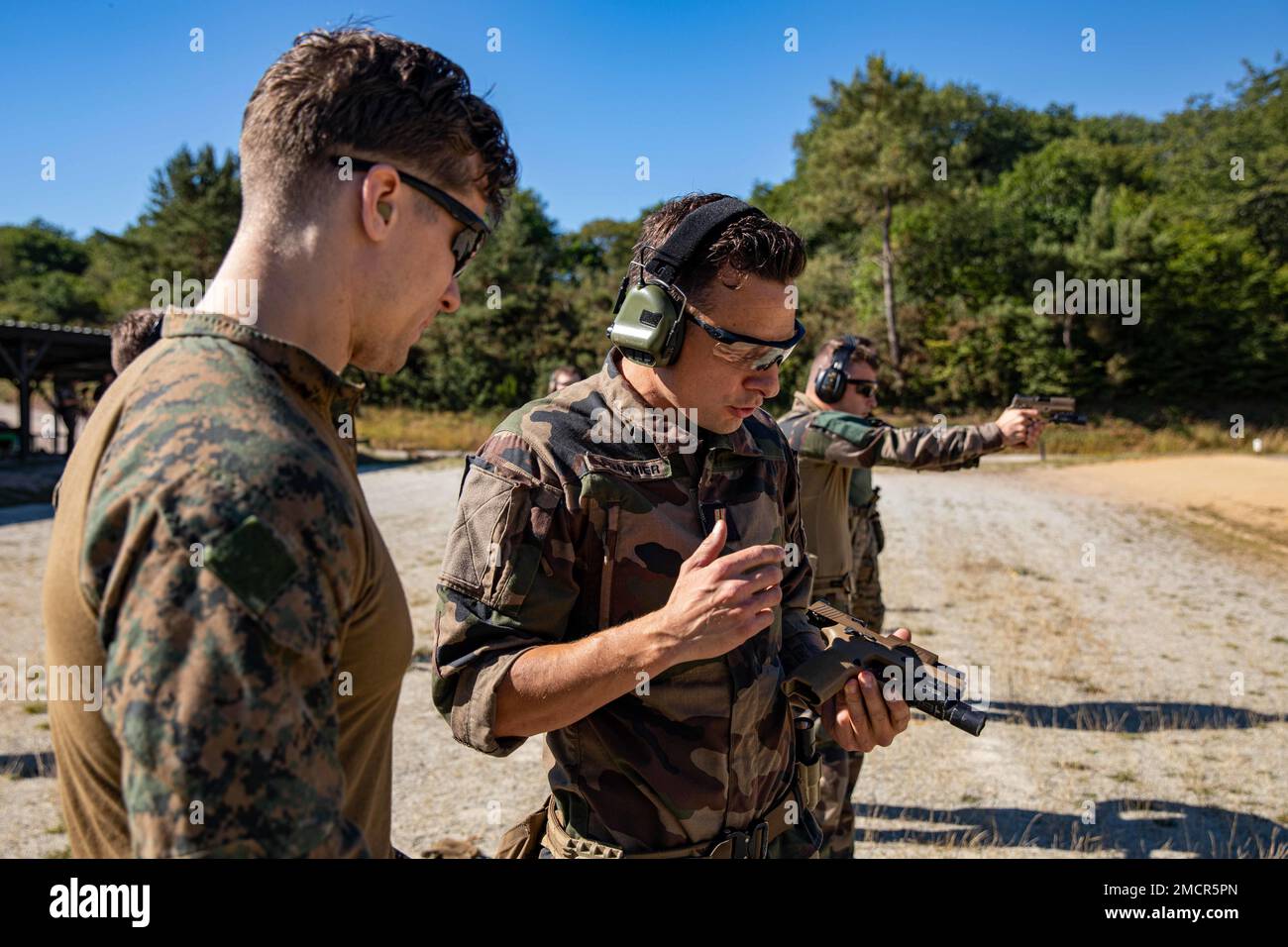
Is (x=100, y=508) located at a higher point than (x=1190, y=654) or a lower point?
higher

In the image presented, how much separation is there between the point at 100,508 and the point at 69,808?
1.71 feet

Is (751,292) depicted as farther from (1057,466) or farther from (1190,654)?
(1057,466)

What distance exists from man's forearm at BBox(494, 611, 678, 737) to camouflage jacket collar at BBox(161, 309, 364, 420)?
810 mm

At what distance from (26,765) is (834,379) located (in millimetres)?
5707

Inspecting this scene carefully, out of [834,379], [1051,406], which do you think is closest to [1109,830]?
[1051,406]

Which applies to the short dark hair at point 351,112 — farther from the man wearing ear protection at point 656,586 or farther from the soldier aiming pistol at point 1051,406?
the soldier aiming pistol at point 1051,406

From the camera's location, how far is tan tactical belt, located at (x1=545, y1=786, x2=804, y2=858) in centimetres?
215

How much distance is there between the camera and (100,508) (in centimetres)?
109

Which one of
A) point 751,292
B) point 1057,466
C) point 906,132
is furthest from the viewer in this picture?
point 906,132

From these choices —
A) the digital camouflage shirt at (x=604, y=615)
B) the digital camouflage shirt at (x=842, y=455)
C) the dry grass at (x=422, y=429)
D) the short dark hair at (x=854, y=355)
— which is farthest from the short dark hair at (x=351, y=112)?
the dry grass at (x=422, y=429)

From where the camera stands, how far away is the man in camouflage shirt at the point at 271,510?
1026mm
